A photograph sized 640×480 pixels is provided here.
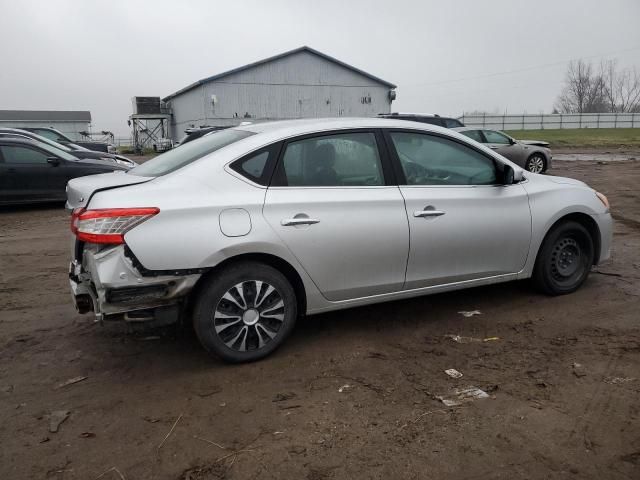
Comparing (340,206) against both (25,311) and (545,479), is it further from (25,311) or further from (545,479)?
(25,311)

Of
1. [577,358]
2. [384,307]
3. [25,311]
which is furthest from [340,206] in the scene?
[25,311]

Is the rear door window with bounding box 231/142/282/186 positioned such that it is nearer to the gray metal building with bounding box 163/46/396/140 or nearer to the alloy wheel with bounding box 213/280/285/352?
the alloy wheel with bounding box 213/280/285/352

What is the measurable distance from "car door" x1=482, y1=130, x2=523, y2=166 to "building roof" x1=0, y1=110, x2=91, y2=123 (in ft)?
195

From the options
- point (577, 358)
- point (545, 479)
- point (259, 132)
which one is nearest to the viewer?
point (545, 479)

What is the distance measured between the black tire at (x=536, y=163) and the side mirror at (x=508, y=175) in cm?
1231

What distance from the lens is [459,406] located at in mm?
3074

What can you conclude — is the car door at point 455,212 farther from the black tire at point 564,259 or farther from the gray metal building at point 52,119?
the gray metal building at point 52,119

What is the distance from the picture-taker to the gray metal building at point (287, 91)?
36.8 metres

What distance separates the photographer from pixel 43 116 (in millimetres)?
64500

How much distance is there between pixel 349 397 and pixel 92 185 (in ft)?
7.29

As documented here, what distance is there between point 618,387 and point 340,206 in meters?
2.09

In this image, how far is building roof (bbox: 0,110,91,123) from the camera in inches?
2448

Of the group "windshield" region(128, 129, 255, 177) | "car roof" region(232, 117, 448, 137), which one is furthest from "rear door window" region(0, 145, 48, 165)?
"car roof" region(232, 117, 448, 137)

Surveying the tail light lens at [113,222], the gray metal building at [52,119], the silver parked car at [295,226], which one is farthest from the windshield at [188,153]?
the gray metal building at [52,119]
